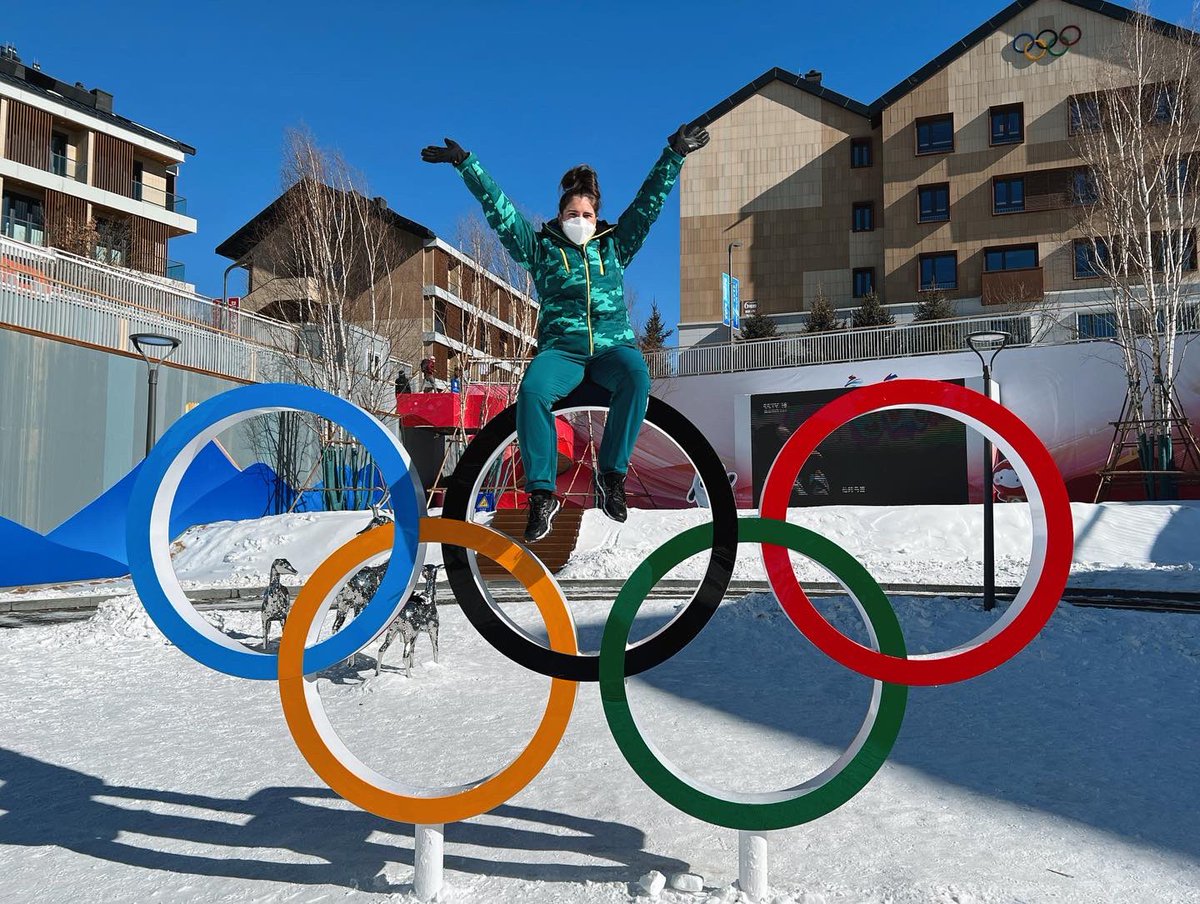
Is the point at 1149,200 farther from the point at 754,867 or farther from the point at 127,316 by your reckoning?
the point at 127,316

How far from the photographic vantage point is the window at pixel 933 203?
35.3 meters

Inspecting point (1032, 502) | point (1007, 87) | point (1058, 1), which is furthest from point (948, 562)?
point (1058, 1)

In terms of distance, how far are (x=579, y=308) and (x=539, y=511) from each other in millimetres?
1034

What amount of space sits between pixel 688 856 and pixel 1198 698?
6.28m

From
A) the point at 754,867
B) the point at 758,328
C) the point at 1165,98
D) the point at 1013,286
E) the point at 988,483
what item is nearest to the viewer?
the point at 754,867

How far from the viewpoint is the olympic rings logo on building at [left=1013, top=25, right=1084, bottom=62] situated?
107 ft

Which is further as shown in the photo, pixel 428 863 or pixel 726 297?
pixel 726 297

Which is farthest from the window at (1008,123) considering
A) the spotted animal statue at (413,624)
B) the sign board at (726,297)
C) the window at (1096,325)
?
the spotted animal statue at (413,624)

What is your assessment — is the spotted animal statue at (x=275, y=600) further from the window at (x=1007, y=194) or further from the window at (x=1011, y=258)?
the window at (x=1007, y=194)

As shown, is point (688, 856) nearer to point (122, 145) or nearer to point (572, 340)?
point (572, 340)

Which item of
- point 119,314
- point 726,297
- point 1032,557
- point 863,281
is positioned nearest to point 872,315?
point 863,281

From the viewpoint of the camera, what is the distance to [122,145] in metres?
43.2

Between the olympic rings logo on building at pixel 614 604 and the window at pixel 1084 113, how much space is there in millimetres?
28904

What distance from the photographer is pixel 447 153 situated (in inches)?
161
